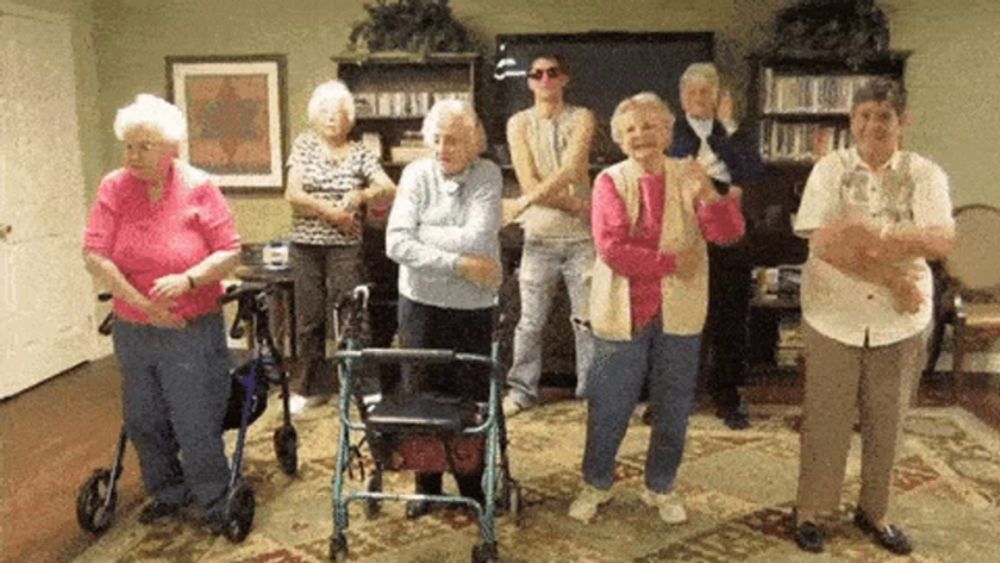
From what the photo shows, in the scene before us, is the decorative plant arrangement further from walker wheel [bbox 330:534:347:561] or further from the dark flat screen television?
walker wheel [bbox 330:534:347:561]

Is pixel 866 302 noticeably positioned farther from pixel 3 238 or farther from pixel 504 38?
pixel 3 238

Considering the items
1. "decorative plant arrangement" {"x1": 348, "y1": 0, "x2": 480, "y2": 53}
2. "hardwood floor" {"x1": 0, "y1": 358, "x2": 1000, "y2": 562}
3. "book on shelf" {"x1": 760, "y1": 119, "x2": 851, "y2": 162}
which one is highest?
"decorative plant arrangement" {"x1": 348, "y1": 0, "x2": 480, "y2": 53}

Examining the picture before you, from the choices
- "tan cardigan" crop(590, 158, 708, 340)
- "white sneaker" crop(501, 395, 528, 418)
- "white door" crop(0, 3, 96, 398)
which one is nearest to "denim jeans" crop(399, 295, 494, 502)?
"tan cardigan" crop(590, 158, 708, 340)

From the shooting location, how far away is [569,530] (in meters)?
3.40

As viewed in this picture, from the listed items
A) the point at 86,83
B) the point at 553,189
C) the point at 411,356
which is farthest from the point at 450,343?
the point at 86,83

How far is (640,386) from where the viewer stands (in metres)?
3.37

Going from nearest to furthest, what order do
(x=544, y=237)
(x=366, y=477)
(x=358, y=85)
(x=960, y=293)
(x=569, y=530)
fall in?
(x=569, y=530) < (x=366, y=477) < (x=544, y=237) < (x=960, y=293) < (x=358, y=85)

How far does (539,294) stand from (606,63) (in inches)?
74.4

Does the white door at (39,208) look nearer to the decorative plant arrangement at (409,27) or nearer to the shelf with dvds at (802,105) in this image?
the decorative plant arrangement at (409,27)

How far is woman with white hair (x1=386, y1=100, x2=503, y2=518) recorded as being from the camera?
3.21 metres

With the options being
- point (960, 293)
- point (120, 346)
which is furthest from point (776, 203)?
point (120, 346)

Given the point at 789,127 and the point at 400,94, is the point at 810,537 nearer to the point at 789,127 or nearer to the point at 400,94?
the point at 789,127

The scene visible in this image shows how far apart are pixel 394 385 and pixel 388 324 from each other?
1.09 meters

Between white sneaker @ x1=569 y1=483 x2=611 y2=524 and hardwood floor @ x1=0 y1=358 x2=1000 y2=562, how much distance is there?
1.53 m
